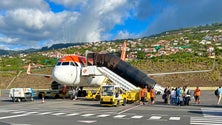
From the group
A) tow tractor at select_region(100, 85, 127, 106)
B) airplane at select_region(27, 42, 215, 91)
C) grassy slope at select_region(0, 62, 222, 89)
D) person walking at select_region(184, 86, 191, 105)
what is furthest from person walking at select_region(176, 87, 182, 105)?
grassy slope at select_region(0, 62, 222, 89)

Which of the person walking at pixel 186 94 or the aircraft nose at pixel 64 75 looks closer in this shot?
the person walking at pixel 186 94

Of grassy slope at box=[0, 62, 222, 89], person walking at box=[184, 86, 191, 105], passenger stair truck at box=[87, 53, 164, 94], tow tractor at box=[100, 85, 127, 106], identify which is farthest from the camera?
grassy slope at box=[0, 62, 222, 89]

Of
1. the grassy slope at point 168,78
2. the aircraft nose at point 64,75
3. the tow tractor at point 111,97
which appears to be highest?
the grassy slope at point 168,78

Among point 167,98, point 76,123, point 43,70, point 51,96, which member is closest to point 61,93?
point 51,96

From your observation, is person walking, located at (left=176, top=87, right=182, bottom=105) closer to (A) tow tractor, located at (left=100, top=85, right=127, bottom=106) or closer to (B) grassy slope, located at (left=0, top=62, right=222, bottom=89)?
(A) tow tractor, located at (left=100, top=85, right=127, bottom=106)

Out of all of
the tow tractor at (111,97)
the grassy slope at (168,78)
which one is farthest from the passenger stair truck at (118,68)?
the grassy slope at (168,78)

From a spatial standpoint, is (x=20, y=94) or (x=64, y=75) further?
(x=20, y=94)

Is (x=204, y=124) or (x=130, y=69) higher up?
(x=130, y=69)

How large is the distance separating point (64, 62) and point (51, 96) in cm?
723

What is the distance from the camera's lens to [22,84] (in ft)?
241

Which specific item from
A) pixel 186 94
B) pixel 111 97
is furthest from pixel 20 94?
pixel 186 94

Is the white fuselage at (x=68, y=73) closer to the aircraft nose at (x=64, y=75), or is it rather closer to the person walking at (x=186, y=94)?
the aircraft nose at (x=64, y=75)

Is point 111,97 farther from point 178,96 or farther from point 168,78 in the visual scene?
point 168,78

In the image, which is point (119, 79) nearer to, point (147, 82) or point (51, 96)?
point (147, 82)
